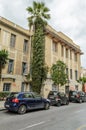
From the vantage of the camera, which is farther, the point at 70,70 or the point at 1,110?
the point at 70,70

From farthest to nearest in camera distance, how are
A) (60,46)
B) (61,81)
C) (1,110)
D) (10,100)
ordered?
(60,46) → (61,81) → (1,110) → (10,100)

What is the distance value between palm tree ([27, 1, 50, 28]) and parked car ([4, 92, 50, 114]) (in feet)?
42.3

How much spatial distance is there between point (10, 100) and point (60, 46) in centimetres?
1887

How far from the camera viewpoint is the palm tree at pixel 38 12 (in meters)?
21.6

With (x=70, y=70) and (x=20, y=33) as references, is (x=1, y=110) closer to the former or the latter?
(x=20, y=33)

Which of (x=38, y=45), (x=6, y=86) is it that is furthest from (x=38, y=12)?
(x=6, y=86)

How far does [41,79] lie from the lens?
19.9 meters

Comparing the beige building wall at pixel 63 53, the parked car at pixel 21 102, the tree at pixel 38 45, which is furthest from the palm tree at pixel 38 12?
the parked car at pixel 21 102

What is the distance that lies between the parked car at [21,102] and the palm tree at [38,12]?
1289 cm

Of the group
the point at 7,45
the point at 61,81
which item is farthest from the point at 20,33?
the point at 61,81

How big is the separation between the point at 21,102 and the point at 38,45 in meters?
11.0

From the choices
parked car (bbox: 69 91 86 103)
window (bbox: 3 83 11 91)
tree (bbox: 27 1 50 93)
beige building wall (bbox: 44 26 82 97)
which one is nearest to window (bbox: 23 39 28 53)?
tree (bbox: 27 1 50 93)

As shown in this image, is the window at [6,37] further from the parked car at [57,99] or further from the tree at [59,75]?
the parked car at [57,99]

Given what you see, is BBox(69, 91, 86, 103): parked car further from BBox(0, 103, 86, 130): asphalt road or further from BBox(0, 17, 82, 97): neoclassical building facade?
BBox(0, 103, 86, 130): asphalt road
